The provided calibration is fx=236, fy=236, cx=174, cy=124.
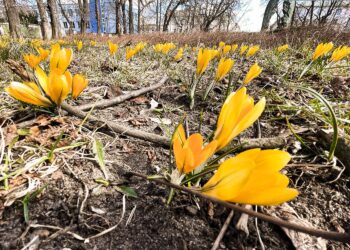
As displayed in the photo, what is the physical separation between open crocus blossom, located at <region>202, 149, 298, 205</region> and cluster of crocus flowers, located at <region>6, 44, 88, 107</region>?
26.6 inches

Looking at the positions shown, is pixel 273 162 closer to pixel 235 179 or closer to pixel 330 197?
pixel 235 179

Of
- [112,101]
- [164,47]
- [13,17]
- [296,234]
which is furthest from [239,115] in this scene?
[13,17]

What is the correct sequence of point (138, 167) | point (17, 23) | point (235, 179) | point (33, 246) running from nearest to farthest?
1. point (235, 179)
2. point (33, 246)
3. point (138, 167)
4. point (17, 23)

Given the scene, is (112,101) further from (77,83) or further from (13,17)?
(13,17)

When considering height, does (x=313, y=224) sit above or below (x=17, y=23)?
below

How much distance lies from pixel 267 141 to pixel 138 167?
1.69ft

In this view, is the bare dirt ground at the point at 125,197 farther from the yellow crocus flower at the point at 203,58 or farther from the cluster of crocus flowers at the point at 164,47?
the cluster of crocus flowers at the point at 164,47

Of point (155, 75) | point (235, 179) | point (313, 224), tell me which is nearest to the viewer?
point (235, 179)

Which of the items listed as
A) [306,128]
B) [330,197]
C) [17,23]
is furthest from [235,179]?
[17,23]

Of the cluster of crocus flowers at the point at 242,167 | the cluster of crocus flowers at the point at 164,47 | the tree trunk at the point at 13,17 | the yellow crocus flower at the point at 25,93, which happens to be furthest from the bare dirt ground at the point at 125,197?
the tree trunk at the point at 13,17

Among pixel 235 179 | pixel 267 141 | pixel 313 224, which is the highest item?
pixel 235 179

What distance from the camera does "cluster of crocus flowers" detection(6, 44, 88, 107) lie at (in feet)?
2.67

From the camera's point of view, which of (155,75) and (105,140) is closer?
(105,140)

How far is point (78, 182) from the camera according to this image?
0.76 metres
